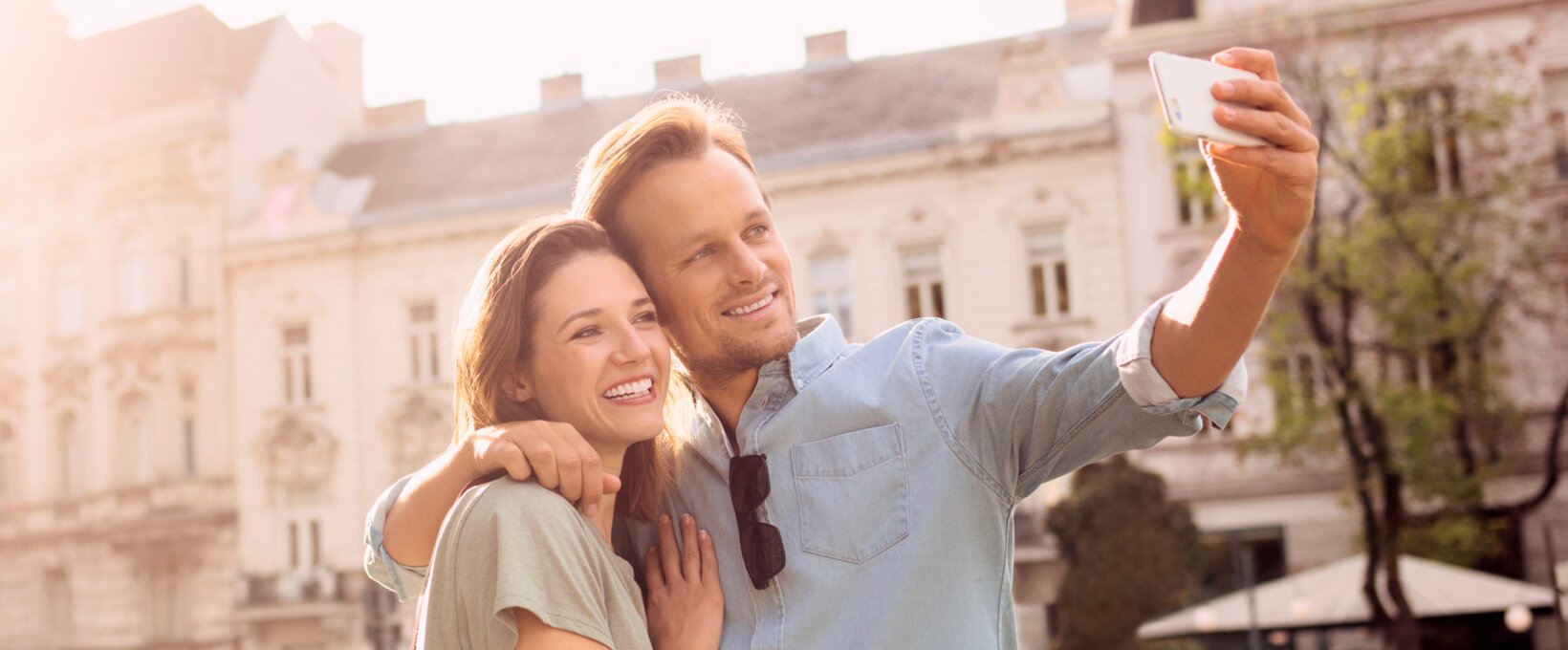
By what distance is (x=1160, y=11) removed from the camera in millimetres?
20391

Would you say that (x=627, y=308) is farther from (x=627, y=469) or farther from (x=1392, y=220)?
(x=1392, y=220)

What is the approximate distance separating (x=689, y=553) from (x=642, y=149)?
0.63 metres

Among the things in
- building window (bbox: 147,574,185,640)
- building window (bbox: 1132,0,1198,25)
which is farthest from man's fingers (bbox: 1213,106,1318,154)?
building window (bbox: 147,574,185,640)

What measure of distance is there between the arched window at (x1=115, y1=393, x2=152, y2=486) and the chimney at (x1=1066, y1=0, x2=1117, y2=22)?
16.2 meters

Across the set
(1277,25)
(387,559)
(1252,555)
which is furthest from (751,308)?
(1252,555)

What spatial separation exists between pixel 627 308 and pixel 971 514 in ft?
2.01

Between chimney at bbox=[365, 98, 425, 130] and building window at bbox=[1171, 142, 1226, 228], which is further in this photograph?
chimney at bbox=[365, 98, 425, 130]

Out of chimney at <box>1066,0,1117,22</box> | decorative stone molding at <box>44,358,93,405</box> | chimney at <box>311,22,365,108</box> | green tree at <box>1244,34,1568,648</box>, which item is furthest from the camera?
chimney at <box>311,22,365,108</box>

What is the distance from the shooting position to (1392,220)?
15.5 metres

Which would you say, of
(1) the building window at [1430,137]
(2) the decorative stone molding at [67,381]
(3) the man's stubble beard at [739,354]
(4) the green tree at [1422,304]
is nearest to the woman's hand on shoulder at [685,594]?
(3) the man's stubble beard at [739,354]

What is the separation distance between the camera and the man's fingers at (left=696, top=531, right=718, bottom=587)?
231 centimetres

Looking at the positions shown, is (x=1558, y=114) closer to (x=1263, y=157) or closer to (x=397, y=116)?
(x=397, y=116)

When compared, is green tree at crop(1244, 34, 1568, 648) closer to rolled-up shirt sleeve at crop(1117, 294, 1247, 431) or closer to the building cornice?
Result: the building cornice

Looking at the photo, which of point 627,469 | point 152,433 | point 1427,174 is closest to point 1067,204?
point 1427,174
